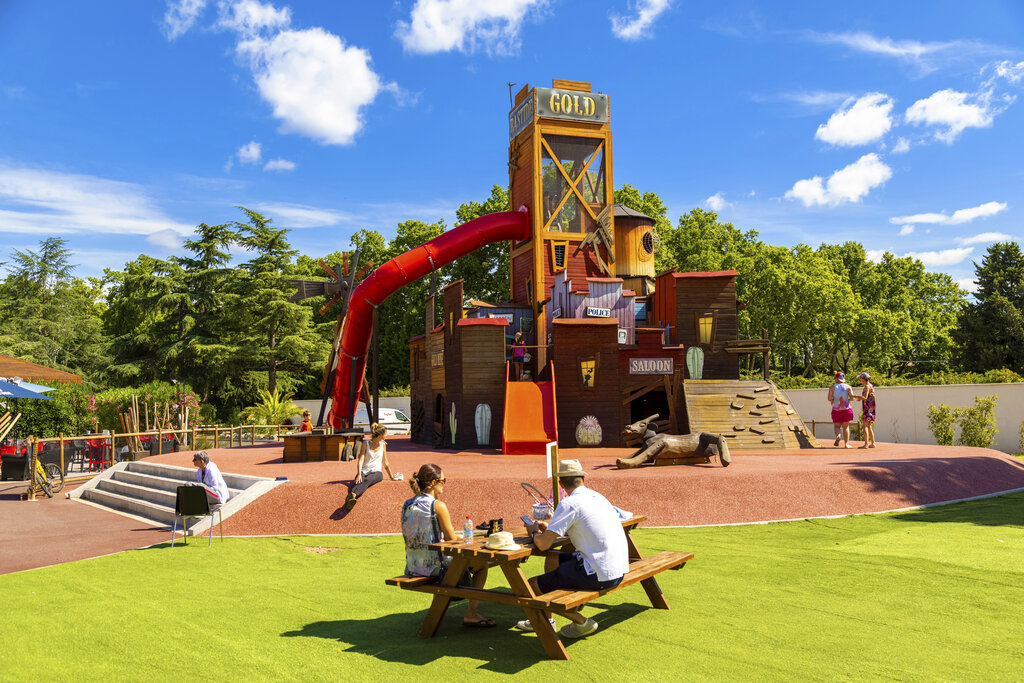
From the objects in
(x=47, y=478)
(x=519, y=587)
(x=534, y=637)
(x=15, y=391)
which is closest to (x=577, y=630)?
(x=534, y=637)

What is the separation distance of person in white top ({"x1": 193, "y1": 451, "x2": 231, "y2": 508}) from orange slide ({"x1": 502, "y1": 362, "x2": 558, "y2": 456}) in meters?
8.52

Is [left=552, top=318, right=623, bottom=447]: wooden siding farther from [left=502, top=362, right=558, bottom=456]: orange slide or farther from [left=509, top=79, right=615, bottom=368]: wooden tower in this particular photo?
[left=509, top=79, right=615, bottom=368]: wooden tower

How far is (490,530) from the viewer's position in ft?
21.4

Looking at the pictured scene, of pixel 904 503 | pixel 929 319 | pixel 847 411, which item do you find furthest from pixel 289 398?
pixel 929 319

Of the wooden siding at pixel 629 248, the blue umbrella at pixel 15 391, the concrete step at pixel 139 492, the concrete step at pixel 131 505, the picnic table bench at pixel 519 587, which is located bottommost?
the concrete step at pixel 131 505

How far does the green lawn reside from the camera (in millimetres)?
5375

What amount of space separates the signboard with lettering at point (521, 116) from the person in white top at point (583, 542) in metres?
20.2

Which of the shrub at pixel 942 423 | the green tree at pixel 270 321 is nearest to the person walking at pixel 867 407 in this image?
the shrub at pixel 942 423

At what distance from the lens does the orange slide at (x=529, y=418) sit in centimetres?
1883

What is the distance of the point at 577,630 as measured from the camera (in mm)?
6035

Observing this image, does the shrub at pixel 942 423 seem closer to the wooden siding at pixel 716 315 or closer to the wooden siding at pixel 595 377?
the wooden siding at pixel 716 315

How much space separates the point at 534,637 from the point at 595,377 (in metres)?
14.3

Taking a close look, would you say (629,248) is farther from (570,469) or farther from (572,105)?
(570,469)

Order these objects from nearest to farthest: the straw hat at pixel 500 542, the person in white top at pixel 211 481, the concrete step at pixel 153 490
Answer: the straw hat at pixel 500 542, the person in white top at pixel 211 481, the concrete step at pixel 153 490
